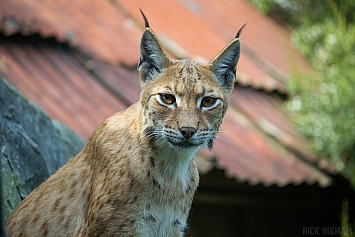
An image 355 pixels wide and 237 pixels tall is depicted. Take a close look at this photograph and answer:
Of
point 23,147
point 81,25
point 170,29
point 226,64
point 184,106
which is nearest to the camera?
point 184,106

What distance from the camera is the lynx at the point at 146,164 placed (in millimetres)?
4773

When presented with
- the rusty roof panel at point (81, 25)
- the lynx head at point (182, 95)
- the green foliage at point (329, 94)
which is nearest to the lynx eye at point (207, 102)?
the lynx head at point (182, 95)

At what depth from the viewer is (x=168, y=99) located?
4945mm

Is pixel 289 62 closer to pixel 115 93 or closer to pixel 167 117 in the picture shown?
pixel 115 93

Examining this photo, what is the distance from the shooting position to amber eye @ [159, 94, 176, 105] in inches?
194

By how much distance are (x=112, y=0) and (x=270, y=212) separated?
183 inches

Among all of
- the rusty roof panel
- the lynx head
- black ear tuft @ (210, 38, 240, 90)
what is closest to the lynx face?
the lynx head

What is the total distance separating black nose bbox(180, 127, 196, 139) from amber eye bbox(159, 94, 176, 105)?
30 cm

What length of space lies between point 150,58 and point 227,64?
659 millimetres

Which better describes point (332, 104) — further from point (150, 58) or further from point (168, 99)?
point (168, 99)

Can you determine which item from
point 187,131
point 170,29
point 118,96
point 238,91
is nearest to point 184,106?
point 187,131

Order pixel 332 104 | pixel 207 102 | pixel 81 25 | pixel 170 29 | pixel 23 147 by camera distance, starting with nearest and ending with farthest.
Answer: pixel 207 102 < pixel 23 147 < pixel 81 25 < pixel 332 104 < pixel 170 29

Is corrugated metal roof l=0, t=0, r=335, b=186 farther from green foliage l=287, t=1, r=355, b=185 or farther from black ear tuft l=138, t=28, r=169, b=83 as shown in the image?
black ear tuft l=138, t=28, r=169, b=83

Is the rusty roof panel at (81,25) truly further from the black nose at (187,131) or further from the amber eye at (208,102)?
the black nose at (187,131)
